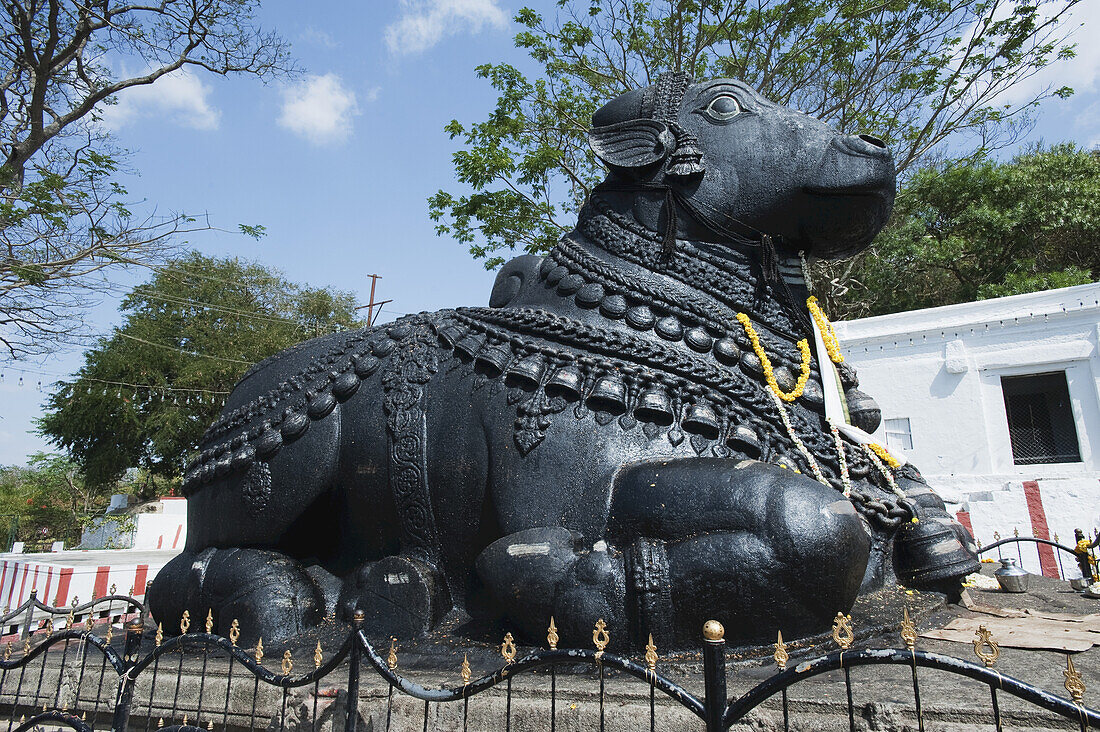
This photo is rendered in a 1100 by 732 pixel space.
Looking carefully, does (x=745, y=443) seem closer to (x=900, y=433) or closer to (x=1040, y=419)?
(x=900, y=433)

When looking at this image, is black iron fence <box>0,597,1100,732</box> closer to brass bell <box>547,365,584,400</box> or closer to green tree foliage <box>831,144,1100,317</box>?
brass bell <box>547,365,584,400</box>

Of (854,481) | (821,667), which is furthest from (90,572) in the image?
(821,667)

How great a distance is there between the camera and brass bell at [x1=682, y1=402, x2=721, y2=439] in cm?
318

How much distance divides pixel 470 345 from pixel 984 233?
20.9 meters

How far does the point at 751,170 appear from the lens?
12.3 feet

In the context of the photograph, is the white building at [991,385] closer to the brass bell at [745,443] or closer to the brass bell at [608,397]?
the brass bell at [745,443]

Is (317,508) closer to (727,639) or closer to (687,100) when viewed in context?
(727,639)

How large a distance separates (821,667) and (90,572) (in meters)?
10.3

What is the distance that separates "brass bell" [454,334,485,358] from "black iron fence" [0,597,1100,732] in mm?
1408

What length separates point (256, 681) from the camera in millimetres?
2674

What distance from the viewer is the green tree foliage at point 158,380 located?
84.4 feet

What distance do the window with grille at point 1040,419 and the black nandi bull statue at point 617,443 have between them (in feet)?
45.7

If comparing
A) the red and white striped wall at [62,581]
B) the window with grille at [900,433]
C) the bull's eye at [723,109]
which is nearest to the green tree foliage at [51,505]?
the red and white striped wall at [62,581]

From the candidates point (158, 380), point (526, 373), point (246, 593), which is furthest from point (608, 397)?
point (158, 380)
